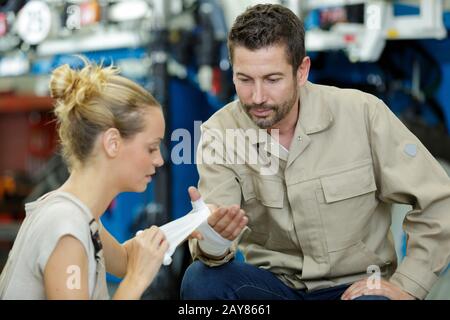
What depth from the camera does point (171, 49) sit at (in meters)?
4.24

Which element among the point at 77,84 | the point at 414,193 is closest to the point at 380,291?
the point at 414,193

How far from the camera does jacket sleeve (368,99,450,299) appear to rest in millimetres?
1920

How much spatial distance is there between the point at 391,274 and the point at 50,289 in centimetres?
111

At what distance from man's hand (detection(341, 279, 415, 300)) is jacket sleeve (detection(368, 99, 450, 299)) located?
1.9 inches

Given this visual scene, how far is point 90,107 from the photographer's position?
5.42ft

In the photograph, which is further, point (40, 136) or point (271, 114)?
point (40, 136)

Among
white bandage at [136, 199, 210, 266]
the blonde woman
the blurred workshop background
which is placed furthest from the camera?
the blurred workshop background

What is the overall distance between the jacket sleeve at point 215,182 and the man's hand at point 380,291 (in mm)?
397

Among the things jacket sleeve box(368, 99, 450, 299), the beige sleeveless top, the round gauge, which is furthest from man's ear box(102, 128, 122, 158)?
the round gauge

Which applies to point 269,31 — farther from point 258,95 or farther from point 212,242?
point 212,242

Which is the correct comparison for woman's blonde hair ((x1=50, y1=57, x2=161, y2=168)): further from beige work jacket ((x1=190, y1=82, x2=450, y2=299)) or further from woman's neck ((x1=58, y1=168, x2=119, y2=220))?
beige work jacket ((x1=190, y1=82, x2=450, y2=299))

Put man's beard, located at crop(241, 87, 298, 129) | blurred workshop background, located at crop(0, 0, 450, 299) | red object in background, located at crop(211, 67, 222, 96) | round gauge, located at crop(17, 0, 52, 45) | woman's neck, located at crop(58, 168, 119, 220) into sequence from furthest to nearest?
round gauge, located at crop(17, 0, 52, 45), red object in background, located at crop(211, 67, 222, 96), blurred workshop background, located at crop(0, 0, 450, 299), man's beard, located at crop(241, 87, 298, 129), woman's neck, located at crop(58, 168, 119, 220)

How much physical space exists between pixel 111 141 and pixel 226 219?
0.38 metres
